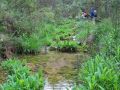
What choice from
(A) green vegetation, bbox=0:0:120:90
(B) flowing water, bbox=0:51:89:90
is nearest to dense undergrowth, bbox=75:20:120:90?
(A) green vegetation, bbox=0:0:120:90

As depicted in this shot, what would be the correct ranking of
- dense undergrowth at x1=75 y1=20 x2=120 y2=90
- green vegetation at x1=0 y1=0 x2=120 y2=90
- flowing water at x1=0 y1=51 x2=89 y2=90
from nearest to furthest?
dense undergrowth at x1=75 y1=20 x2=120 y2=90
green vegetation at x1=0 y1=0 x2=120 y2=90
flowing water at x1=0 y1=51 x2=89 y2=90

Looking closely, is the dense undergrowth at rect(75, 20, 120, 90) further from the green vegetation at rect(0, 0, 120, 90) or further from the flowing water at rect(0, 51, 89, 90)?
the flowing water at rect(0, 51, 89, 90)

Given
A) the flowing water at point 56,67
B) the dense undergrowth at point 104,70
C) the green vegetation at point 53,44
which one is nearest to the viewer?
the dense undergrowth at point 104,70

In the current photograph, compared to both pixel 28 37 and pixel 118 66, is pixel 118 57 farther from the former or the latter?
pixel 28 37

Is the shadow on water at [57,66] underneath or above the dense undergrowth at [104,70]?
underneath

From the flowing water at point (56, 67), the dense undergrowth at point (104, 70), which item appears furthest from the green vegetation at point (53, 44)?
the flowing water at point (56, 67)

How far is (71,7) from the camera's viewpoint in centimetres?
4166

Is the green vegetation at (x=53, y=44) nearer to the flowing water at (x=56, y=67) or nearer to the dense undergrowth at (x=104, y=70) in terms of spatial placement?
the dense undergrowth at (x=104, y=70)

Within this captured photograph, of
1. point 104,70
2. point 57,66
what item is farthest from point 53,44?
point 104,70

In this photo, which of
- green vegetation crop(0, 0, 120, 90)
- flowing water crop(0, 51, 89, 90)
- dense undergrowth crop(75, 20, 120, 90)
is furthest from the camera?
flowing water crop(0, 51, 89, 90)

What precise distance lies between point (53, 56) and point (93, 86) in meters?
10.6

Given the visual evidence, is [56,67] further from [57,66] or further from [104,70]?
[104,70]

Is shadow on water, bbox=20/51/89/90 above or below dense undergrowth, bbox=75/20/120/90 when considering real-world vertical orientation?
below

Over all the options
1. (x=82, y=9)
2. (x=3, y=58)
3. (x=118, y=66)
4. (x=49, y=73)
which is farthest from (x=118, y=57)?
(x=82, y=9)
